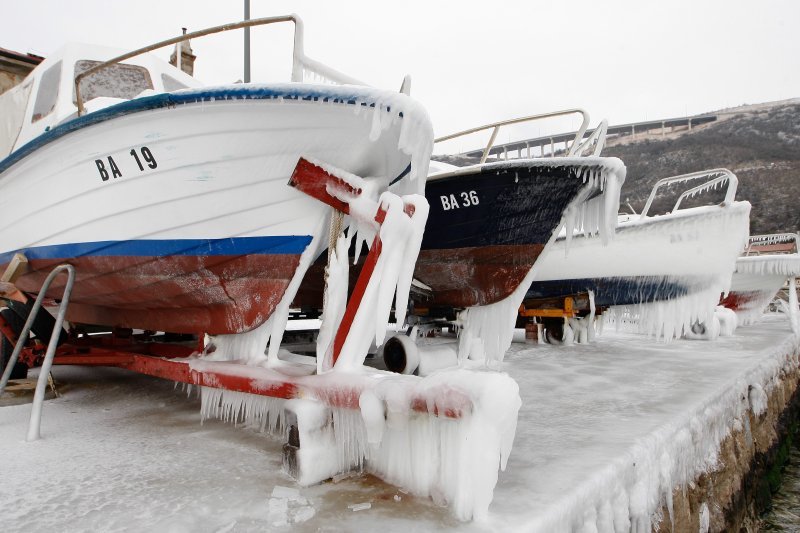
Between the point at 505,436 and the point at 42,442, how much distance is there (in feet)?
8.06

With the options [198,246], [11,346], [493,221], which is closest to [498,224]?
[493,221]

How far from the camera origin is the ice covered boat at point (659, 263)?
659 cm

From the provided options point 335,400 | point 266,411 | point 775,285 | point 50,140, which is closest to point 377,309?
point 335,400

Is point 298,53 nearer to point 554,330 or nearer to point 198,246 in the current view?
point 198,246

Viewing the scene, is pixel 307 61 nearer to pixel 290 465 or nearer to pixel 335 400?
pixel 335 400

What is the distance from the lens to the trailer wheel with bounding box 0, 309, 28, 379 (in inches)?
152

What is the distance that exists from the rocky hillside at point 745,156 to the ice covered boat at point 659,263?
24.1 metres

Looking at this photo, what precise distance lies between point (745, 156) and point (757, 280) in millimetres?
37277

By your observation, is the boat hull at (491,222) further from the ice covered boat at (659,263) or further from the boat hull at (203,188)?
the ice covered boat at (659,263)

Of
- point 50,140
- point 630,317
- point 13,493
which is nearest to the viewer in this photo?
point 13,493

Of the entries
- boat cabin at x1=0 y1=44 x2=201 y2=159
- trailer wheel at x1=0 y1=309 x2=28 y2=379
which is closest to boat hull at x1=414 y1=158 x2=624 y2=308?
boat cabin at x1=0 y1=44 x2=201 y2=159

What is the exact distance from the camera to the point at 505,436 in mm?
1670

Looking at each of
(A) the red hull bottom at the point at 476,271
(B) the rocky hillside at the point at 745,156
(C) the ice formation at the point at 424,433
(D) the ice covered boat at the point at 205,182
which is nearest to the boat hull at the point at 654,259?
(A) the red hull bottom at the point at 476,271

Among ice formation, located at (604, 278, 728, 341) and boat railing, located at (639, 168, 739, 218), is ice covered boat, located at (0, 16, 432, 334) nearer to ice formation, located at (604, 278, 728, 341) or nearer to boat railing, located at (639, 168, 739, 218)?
boat railing, located at (639, 168, 739, 218)
